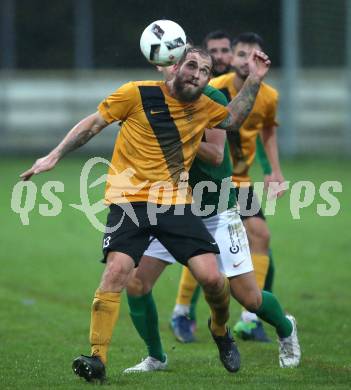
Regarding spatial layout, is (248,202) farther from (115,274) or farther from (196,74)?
(115,274)

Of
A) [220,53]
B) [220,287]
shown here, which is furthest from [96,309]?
[220,53]

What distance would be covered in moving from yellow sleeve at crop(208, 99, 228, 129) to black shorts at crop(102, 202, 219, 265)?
0.60 metres

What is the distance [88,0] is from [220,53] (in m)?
19.3

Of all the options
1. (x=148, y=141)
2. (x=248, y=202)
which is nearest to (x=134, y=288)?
(x=148, y=141)

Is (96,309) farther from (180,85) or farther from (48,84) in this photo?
(48,84)

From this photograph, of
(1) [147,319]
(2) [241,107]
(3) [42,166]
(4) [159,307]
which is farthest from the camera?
(4) [159,307]

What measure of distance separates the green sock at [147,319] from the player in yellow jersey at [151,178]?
1.78 ft

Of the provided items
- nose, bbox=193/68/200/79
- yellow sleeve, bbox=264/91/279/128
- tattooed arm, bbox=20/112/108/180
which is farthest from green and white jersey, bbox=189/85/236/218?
yellow sleeve, bbox=264/91/279/128

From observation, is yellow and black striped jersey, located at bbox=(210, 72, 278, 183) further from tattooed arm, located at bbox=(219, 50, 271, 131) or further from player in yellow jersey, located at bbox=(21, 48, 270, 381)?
player in yellow jersey, located at bbox=(21, 48, 270, 381)

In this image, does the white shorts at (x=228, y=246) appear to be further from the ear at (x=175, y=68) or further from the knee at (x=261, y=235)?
the knee at (x=261, y=235)

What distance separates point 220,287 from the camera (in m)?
6.87

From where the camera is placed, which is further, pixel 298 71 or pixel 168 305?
pixel 298 71

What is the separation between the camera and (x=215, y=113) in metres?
6.99

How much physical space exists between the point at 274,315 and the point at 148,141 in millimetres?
1547
